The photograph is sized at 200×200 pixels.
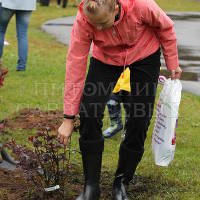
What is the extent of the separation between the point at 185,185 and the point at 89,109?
1165 mm

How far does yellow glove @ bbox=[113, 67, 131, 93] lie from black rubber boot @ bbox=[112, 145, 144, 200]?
50 cm

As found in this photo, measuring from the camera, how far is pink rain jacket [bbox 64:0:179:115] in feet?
13.0

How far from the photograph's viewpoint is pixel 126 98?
4328 mm

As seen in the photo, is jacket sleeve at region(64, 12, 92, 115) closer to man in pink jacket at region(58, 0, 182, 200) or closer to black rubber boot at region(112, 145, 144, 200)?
man in pink jacket at region(58, 0, 182, 200)

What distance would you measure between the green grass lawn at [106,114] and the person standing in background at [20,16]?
30 cm

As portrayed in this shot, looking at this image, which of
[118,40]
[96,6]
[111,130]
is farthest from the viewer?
[111,130]

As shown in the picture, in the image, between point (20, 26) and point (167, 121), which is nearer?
point (167, 121)

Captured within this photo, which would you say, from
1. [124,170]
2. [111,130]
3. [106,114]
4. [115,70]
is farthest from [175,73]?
[106,114]

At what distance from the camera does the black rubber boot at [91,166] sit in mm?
4113

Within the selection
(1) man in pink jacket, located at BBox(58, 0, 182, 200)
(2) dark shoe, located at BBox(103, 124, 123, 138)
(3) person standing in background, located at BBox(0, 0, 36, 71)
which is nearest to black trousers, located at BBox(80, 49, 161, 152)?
(1) man in pink jacket, located at BBox(58, 0, 182, 200)

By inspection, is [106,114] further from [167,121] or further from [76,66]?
[76,66]

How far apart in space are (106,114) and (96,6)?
353 centimetres

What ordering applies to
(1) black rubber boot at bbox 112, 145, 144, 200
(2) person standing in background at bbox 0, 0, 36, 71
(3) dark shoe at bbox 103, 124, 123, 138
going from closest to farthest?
(1) black rubber boot at bbox 112, 145, 144, 200
(3) dark shoe at bbox 103, 124, 123, 138
(2) person standing in background at bbox 0, 0, 36, 71

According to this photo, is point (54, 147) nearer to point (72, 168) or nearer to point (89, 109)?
point (89, 109)
